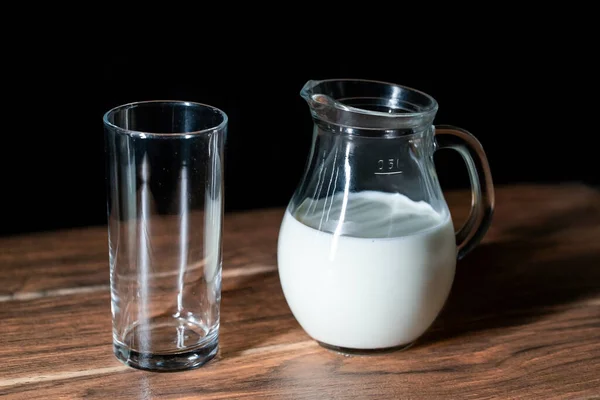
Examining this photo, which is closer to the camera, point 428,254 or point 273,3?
point 428,254

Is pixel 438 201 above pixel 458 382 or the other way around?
above

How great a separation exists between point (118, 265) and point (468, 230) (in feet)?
0.99

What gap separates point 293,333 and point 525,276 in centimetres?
28

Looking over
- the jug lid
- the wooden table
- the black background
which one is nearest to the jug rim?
the jug lid

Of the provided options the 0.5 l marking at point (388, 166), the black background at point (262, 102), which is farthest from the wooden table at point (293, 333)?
the black background at point (262, 102)

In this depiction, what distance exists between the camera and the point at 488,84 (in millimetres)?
1443

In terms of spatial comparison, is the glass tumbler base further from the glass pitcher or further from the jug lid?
the jug lid

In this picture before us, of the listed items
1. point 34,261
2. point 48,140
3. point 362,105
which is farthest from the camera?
point 48,140

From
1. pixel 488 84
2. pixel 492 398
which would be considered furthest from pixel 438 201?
pixel 488 84

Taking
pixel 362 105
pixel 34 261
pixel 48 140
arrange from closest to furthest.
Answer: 1. pixel 362 105
2. pixel 34 261
3. pixel 48 140

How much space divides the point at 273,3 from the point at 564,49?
50 centimetres

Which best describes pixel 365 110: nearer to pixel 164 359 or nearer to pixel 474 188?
pixel 474 188

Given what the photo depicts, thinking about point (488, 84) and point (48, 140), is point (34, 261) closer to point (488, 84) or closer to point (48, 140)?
point (48, 140)

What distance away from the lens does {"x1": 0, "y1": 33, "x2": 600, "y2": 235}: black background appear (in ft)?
4.08
